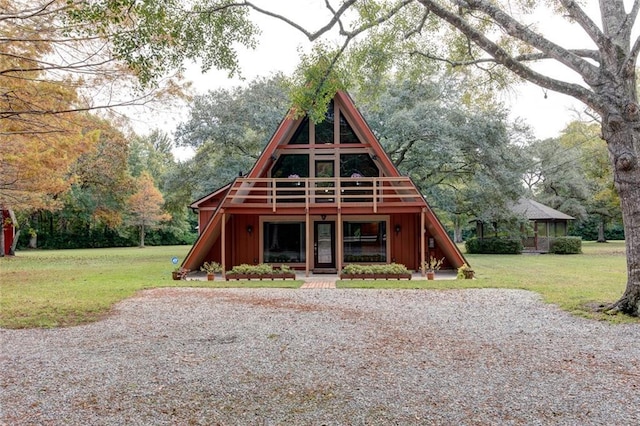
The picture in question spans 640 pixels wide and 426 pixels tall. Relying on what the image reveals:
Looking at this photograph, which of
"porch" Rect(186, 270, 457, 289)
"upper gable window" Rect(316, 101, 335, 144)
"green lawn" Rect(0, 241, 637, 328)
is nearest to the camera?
"green lawn" Rect(0, 241, 637, 328)

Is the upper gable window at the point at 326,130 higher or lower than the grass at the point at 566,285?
higher

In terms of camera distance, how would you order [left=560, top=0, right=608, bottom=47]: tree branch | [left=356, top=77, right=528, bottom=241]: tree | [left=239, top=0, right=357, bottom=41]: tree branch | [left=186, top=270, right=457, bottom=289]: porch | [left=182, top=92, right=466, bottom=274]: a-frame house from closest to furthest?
[left=560, top=0, right=608, bottom=47]: tree branch, [left=239, top=0, right=357, bottom=41]: tree branch, [left=186, top=270, right=457, bottom=289]: porch, [left=182, top=92, right=466, bottom=274]: a-frame house, [left=356, top=77, right=528, bottom=241]: tree

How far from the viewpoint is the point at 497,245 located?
2783 cm

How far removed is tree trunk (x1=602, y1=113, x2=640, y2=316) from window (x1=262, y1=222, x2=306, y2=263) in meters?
10.3

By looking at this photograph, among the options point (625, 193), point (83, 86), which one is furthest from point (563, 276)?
point (83, 86)

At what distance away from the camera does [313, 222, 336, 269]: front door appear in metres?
16.0

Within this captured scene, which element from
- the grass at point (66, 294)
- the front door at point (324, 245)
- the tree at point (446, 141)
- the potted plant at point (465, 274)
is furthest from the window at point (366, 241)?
the tree at point (446, 141)

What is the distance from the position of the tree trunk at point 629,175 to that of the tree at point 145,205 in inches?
1447

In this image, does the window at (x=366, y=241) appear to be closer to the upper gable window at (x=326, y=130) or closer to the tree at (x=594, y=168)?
the upper gable window at (x=326, y=130)

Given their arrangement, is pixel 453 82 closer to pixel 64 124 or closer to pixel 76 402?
pixel 64 124

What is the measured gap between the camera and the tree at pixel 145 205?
128 feet

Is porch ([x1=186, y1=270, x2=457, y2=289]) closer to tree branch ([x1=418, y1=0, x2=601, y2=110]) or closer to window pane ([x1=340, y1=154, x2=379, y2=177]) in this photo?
window pane ([x1=340, y1=154, x2=379, y2=177])

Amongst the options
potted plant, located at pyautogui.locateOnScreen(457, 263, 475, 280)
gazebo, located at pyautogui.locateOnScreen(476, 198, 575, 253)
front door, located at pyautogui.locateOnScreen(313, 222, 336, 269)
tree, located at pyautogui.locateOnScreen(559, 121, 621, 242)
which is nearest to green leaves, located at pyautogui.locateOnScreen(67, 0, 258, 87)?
front door, located at pyautogui.locateOnScreen(313, 222, 336, 269)

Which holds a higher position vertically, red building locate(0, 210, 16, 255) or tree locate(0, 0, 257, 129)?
tree locate(0, 0, 257, 129)
